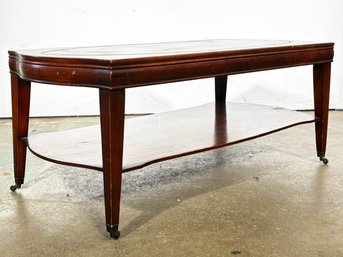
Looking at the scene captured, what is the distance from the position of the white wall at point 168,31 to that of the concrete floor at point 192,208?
1106 millimetres

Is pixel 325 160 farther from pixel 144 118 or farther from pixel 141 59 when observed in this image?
pixel 141 59

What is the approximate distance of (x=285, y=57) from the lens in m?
1.77

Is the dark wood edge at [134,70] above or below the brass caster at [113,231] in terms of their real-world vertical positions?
above

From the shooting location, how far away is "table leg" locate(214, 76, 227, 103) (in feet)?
7.77

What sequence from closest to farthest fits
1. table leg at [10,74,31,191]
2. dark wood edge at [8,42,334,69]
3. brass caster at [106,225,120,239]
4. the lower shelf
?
dark wood edge at [8,42,334,69] → brass caster at [106,225,120,239] → the lower shelf → table leg at [10,74,31,191]

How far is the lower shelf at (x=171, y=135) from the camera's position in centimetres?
149

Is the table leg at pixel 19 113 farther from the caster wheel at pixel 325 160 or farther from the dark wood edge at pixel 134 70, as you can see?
the caster wheel at pixel 325 160

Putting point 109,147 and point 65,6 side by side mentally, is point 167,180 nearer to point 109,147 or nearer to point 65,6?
point 109,147

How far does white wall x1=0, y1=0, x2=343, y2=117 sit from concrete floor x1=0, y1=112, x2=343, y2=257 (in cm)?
111

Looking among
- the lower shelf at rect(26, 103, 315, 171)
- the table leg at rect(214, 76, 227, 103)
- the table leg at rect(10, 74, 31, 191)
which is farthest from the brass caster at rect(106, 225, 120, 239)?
the table leg at rect(214, 76, 227, 103)

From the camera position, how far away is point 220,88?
2393 millimetres

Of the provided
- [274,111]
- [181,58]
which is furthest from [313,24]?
[181,58]

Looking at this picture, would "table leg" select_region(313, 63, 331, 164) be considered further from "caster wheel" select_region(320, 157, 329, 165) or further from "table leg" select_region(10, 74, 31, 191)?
"table leg" select_region(10, 74, 31, 191)

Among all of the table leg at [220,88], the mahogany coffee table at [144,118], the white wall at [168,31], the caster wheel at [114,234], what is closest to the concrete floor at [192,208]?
the caster wheel at [114,234]
